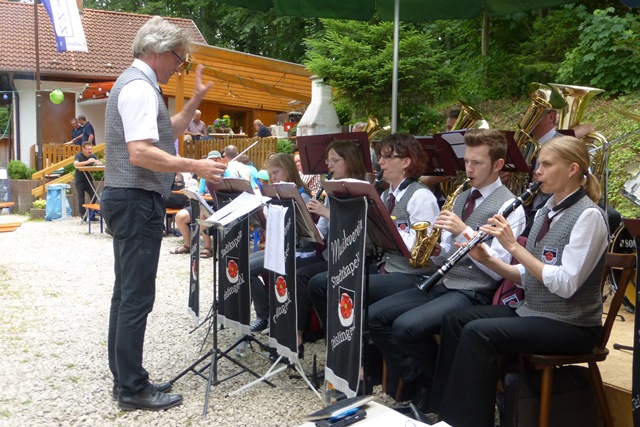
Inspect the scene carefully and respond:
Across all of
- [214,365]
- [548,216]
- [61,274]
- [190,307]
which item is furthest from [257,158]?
[548,216]

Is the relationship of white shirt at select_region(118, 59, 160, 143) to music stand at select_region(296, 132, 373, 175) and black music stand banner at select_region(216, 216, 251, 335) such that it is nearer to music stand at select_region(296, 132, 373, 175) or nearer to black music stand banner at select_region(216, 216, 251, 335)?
black music stand banner at select_region(216, 216, 251, 335)

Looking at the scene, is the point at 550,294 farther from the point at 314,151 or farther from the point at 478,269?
the point at 314,151

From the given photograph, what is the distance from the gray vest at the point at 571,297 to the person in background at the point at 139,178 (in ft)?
6.12

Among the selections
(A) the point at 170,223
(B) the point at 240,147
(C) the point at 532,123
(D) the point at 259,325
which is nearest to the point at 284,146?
(B) the point at 240,147

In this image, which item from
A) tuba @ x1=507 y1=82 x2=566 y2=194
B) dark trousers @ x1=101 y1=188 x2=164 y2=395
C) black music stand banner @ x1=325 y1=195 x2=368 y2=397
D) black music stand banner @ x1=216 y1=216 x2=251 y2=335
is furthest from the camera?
tuba @ x1=507 y1=82 x2=566 y2=194

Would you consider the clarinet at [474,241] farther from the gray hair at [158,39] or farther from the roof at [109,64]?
the roof at [109,64]

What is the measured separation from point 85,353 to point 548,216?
147 inches

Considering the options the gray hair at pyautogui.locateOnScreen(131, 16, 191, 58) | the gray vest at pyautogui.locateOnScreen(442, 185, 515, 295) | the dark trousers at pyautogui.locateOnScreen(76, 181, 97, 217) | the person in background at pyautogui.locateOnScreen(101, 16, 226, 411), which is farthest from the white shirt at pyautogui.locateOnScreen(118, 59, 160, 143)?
the dark trousers at pyautogui.locateOnScreen(76, 181, 97, 217)

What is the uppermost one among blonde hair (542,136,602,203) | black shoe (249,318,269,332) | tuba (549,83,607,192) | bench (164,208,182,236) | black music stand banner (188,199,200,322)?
tuba (549,83,607,192)

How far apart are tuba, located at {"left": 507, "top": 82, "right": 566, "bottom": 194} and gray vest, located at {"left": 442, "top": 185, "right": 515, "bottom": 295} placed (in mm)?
1217

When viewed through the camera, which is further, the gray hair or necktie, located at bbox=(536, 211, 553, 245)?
the gray hair

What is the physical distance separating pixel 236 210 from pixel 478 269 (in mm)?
1452

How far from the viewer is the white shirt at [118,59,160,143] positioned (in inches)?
145

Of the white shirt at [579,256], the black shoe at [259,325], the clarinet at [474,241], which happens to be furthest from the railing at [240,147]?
the white shirt at [579,256]
